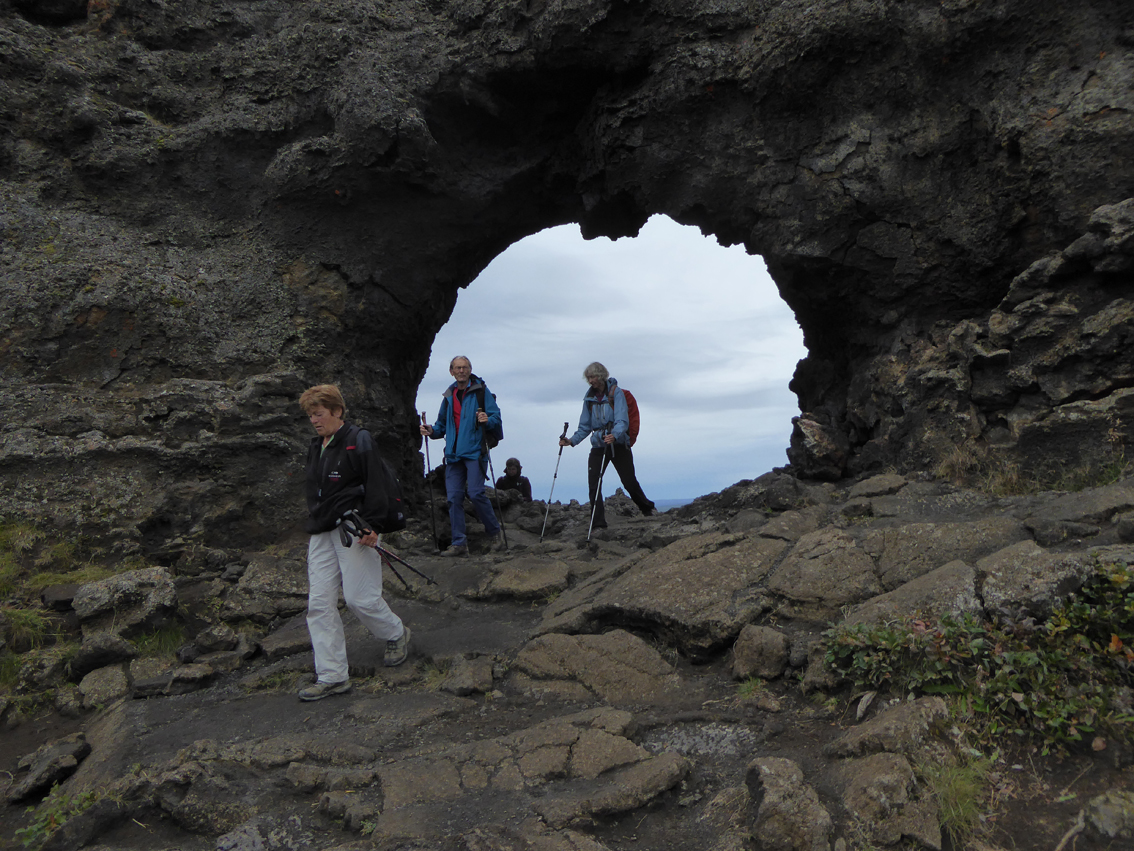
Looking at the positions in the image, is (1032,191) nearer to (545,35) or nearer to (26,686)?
(545,35)

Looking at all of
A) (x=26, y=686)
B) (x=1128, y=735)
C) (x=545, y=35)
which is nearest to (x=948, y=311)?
(x=545, y=35)

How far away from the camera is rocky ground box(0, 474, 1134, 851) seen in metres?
4.04

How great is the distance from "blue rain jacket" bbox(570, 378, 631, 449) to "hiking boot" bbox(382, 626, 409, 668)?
18.2ft

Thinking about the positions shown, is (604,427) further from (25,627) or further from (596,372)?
(25,627)

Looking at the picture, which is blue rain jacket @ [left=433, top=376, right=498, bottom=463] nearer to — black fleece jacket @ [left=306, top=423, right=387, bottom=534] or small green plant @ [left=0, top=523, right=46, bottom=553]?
black fleece jacket @ [left=306, top=423, right=387, bottom=534]

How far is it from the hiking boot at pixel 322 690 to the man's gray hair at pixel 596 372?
22.0ft

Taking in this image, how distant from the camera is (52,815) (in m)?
4.80

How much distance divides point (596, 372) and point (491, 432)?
85.1 inches

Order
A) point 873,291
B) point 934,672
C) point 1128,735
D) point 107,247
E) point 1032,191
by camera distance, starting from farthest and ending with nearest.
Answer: point 873,291 < point 107,247 < point 1032,191 < point 934,672 < point 1128,735

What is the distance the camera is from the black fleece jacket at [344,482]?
21.5 feet

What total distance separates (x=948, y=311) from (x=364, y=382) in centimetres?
985

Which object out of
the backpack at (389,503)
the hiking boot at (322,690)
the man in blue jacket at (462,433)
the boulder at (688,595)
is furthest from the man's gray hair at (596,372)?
the hiking boot at (322,690)

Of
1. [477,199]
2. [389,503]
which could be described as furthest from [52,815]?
[477,199]

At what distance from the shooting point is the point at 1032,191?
991cm
